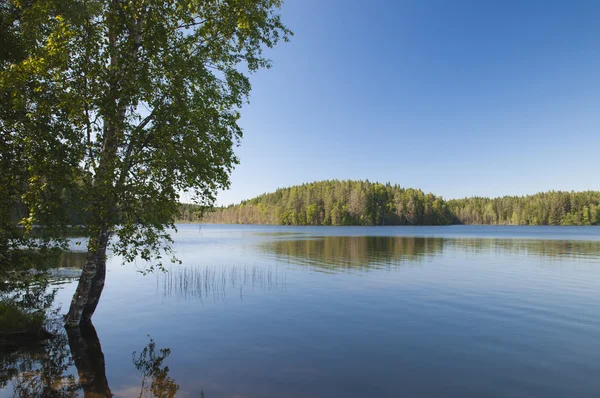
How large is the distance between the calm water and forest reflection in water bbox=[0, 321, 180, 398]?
0.07 metres

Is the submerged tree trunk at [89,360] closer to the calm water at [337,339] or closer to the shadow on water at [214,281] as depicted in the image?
the calm water at [337,339]

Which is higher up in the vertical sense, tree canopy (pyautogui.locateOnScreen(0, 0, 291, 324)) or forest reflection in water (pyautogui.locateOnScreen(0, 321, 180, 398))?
tree canopy (pyautogui.locateOnScreen(0, 0, 291, 324))

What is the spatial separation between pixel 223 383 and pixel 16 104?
10.3 m

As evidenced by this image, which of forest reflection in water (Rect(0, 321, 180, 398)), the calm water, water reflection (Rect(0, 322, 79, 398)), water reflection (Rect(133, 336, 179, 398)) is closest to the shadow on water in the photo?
the calm water

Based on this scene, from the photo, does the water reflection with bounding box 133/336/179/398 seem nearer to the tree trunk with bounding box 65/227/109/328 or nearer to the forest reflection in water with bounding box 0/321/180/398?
the forest reflection in water with bounding box 0/321/180/398

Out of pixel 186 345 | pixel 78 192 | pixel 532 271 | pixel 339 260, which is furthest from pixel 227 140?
pixel 532 271

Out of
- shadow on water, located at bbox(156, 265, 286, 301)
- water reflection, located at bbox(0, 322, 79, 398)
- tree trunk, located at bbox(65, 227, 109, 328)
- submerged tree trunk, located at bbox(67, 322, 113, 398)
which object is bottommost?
shadow on water, located at bbox(156, 265, 286, 301)

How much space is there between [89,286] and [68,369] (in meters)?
4.19

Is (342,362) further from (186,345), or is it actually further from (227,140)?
(227,140)

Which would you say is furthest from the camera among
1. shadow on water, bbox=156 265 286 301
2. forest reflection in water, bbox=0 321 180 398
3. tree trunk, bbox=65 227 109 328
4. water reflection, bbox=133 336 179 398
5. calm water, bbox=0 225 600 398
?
shadow on water, bbox=156 265 286 301

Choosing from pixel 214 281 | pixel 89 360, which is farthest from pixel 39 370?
pixel 214 281

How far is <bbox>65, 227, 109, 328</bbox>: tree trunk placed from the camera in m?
14.6

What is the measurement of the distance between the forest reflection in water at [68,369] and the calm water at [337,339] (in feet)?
0.23

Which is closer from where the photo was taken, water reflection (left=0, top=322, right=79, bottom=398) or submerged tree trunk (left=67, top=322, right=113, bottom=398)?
water reflection (left=0, top=322, right=79, bottom=398)
